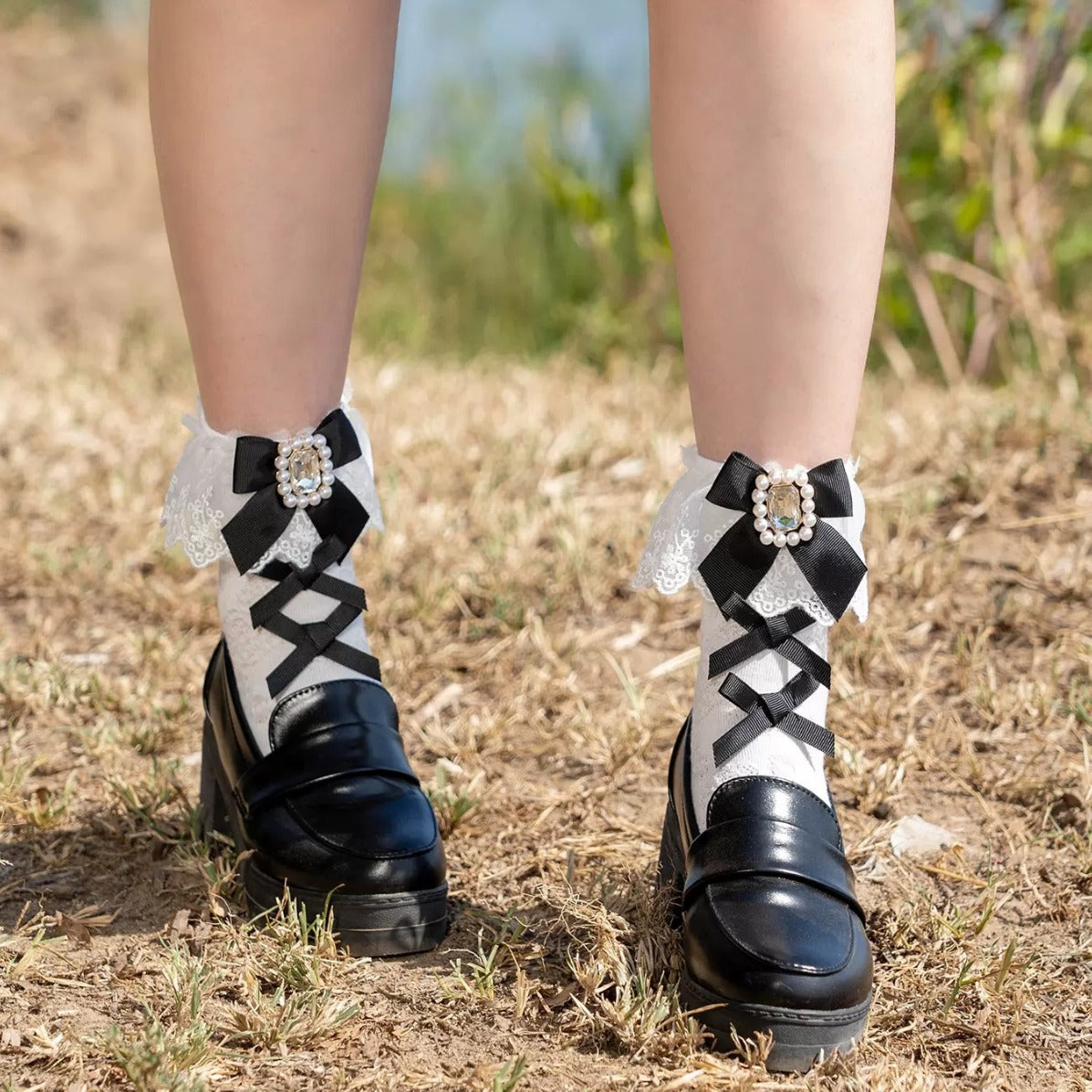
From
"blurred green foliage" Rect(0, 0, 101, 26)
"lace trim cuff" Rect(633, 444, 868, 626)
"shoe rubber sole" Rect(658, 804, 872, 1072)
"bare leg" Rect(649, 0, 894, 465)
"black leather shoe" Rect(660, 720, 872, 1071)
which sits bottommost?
"shoe rubber sole" Rect(658, 804, 872, 1072)

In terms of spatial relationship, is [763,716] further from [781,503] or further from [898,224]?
[898,224]

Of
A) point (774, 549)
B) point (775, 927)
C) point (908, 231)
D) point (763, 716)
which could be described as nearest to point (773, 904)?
point (775, 927)

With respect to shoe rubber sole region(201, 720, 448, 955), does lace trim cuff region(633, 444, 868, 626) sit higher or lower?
higher

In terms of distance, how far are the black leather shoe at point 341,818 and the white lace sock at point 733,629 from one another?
0.25 meters

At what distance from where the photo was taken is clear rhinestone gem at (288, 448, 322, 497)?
1199mm

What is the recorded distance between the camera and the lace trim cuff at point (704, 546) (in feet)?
3.58

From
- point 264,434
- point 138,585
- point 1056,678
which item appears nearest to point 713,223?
point 264,434

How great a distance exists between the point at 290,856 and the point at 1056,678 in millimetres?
989

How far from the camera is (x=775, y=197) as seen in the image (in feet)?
3.31

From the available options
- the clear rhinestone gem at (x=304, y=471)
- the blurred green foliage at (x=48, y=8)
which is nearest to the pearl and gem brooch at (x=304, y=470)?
the clear rhinestone gem at (x=304, y=471)

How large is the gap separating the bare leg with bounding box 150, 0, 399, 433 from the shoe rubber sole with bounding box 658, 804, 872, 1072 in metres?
0.63

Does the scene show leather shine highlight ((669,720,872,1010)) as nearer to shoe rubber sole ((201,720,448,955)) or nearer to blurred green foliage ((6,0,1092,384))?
shoe rubber sole ((201,720,448,955))

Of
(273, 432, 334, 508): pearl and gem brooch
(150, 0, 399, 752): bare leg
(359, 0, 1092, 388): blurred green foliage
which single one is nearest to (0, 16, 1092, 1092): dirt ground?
(150, 0, 399, 752): bare leg

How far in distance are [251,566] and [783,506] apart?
1.60ft
